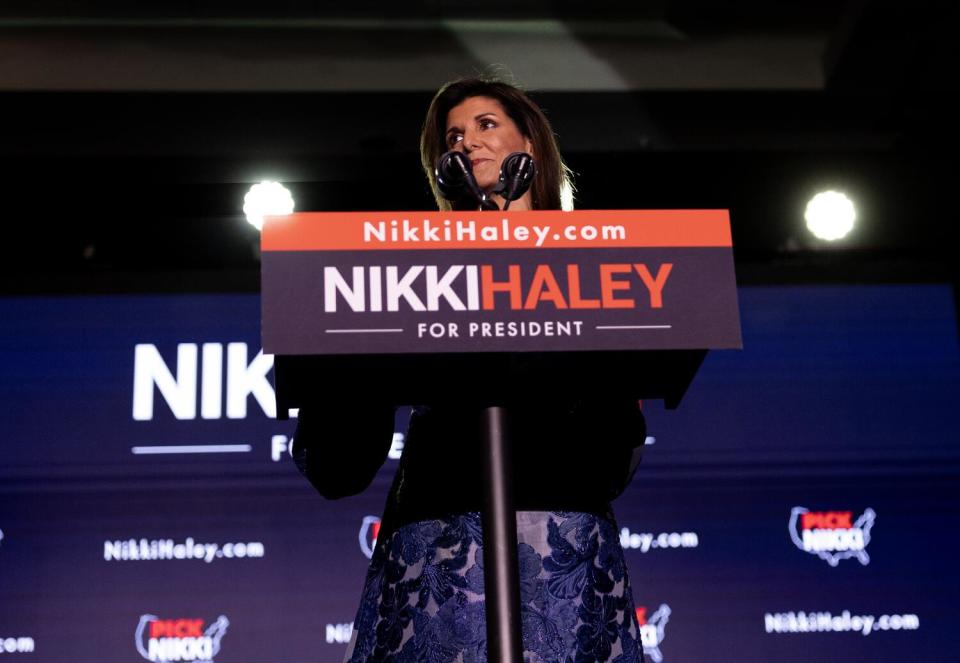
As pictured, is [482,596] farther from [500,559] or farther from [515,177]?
[515,177]

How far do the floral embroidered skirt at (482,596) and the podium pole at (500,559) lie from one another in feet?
0.81

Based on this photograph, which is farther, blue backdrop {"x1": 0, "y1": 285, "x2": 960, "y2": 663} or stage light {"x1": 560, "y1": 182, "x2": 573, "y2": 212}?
blue backdrop {"x1": 0, "y1": 285, "x2": 960, "y2": 663}

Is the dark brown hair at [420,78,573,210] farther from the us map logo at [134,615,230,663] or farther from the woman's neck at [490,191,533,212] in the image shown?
the us map logo at [134,615,230,663]

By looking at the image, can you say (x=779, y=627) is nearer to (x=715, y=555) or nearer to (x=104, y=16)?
(x=715, y=555)

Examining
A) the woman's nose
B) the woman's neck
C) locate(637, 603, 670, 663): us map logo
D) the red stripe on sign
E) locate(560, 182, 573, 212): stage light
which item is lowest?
locate(637, 603, 670, 663): us map logo

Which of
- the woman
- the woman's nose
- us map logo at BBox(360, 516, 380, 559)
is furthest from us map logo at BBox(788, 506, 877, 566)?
the woman

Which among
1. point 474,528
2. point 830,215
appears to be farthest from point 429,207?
point 474,528

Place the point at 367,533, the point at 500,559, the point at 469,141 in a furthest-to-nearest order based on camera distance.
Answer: the point at 367,533
the point at 469,141
the point at 500,559

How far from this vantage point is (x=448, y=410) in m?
1.04

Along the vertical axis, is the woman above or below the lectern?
below

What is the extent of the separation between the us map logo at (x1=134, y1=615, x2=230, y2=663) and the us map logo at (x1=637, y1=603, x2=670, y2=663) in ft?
3.61

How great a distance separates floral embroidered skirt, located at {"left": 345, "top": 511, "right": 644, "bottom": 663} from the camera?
3.68 feet

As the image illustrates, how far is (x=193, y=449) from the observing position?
3305 mm

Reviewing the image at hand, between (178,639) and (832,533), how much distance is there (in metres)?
1.81
